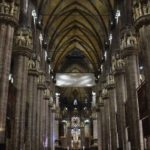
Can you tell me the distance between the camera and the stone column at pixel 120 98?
87.2ft

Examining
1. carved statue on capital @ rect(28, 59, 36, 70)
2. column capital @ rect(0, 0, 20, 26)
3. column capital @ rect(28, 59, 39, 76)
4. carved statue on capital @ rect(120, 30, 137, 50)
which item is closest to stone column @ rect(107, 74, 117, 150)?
column capital @ rect(28, 59, 39, 76)

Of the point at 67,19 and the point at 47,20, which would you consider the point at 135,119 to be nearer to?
the point at 47,20

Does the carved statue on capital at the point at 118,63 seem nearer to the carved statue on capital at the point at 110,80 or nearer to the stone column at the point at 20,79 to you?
the carved statue on capital at the point at 110,80

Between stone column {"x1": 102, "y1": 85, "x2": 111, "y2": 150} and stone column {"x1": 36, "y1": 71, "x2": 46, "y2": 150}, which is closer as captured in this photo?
stone column {"x1": 36, "y1": 71, "x2": 46, "y2": 150}

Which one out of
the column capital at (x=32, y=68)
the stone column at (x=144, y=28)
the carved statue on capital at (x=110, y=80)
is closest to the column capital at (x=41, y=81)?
the column capital at (x=32, y=68)

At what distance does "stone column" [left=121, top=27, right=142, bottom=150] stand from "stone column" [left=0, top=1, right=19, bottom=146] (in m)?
9.81

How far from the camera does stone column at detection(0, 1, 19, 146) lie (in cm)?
1739

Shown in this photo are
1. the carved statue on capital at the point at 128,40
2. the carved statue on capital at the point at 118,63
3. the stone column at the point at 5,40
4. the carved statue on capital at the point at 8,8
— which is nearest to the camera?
the stone column at the point at 5,40

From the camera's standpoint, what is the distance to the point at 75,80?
44344mm

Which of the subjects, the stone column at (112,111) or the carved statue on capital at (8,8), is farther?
the stone column at (112,111)

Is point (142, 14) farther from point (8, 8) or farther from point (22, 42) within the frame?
point (22, 42)

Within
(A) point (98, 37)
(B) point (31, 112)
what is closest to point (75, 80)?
(A) point (98, 37)

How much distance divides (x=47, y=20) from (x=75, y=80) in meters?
11.3

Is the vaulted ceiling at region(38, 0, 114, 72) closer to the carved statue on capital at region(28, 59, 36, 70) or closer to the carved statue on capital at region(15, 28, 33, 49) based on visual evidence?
the carved statue on capital at region(28, 59, 36, 70)
